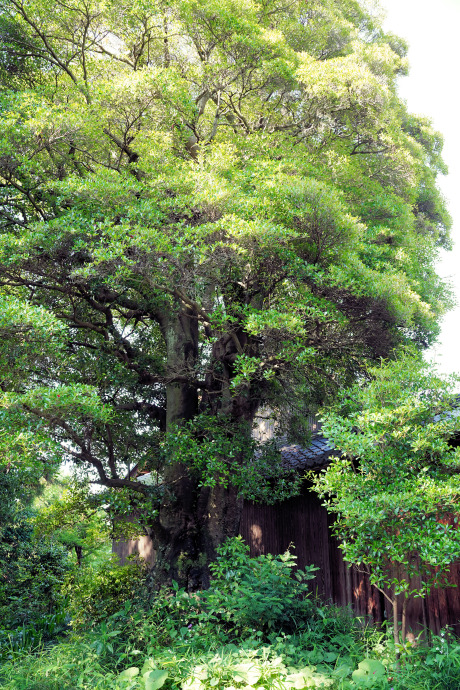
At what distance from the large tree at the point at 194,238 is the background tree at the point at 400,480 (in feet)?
5.28

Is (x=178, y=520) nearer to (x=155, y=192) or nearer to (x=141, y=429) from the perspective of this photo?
(x=141, y=429)

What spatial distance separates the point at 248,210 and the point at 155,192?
5.09 feet

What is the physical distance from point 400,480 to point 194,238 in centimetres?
417

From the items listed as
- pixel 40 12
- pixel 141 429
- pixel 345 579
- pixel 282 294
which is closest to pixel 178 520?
pixel 141 429

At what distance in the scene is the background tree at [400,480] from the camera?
18.4 feet

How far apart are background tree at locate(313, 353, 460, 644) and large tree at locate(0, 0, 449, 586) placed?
1.61 meters

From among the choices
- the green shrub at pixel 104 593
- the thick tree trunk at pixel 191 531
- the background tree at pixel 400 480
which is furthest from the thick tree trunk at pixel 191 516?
the background tree at pixel 400 480

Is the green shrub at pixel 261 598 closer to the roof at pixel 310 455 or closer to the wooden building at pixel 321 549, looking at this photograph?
the wooden building at pixel 321 549

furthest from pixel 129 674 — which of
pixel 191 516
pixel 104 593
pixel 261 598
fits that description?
pixel 104 593

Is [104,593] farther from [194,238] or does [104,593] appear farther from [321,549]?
[194,238]

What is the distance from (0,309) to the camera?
6.59 metres

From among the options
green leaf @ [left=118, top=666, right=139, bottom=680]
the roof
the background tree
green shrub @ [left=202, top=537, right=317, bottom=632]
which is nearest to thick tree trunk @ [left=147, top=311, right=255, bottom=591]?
the roof

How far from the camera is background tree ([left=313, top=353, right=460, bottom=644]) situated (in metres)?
5.62

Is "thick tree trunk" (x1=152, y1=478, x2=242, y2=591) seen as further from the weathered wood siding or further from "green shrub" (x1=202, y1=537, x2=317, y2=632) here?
"green shrub" (x1=202, y1=537, x2=317, y2=632)
